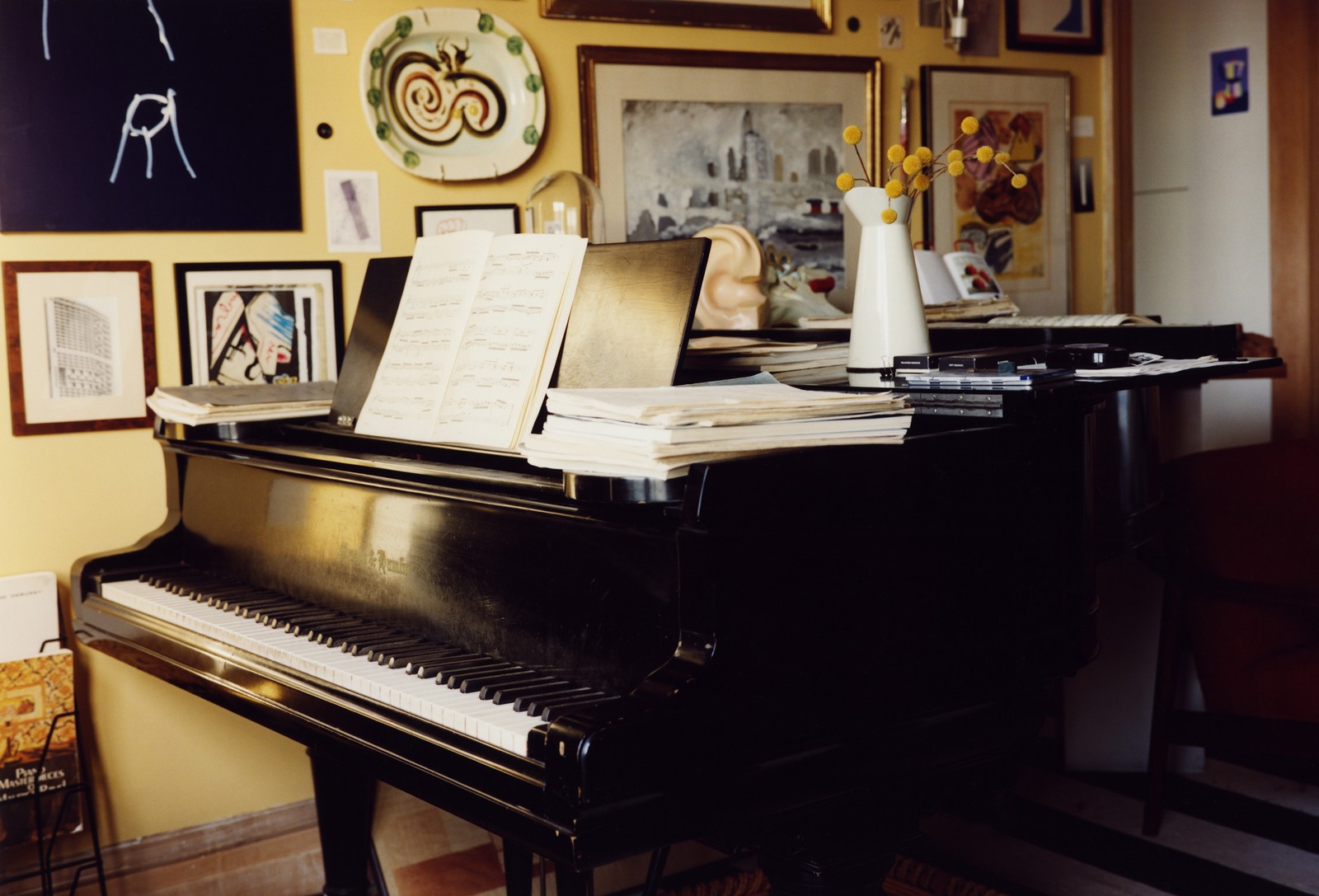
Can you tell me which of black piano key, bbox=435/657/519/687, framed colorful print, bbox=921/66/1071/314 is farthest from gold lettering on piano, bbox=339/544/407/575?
framed colorful print, bbox=921/66/1071/314

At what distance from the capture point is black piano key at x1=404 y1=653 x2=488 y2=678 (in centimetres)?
155

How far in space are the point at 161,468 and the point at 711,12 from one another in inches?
73.0

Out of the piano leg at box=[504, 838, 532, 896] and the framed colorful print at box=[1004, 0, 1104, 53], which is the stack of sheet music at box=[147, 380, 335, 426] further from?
the framed colorful print at box=[1004, 0, 1104, 53]

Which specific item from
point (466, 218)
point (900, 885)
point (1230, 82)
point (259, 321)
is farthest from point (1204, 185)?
point (259, 321)

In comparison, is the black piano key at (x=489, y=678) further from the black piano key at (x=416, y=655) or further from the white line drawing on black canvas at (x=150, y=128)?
the white line drawing on black canvas at (x=150, y=128)

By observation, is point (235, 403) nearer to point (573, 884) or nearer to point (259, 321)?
point (259, 321)

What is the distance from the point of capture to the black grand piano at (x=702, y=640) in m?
1.28

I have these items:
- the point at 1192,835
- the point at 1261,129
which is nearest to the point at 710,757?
the point at 1192,835

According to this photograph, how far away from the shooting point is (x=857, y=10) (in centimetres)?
354

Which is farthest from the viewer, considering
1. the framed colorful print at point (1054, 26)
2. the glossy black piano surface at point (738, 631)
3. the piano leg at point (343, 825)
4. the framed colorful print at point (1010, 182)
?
the framed colorful print at point (1054, 26)

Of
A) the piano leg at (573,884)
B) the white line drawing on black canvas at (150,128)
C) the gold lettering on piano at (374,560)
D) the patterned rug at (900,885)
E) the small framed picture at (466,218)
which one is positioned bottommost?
the patterned rug at (900,885)

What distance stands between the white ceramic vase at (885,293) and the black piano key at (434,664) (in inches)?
30.9

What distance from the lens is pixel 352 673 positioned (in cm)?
158

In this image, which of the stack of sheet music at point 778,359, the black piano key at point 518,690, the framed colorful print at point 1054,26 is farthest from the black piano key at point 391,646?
the framed colorful print at point 1054,26
